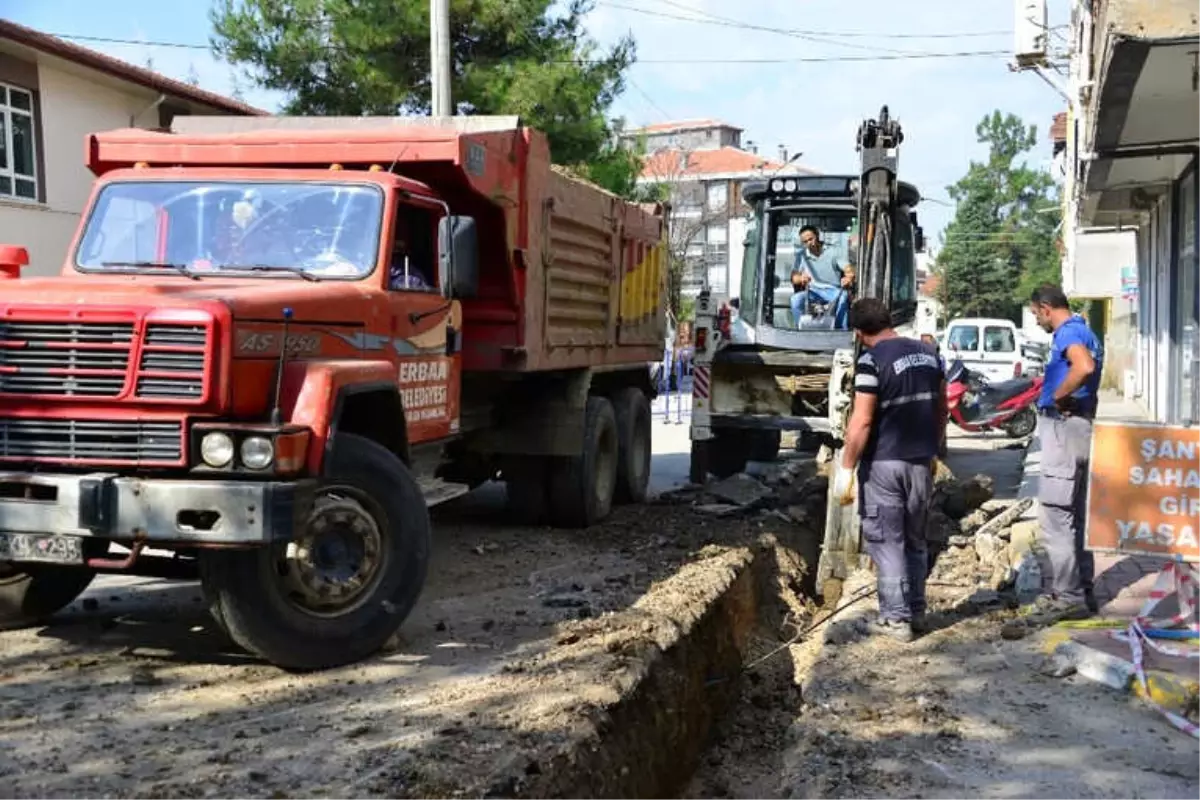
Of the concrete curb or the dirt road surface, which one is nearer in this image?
the dirt road surface

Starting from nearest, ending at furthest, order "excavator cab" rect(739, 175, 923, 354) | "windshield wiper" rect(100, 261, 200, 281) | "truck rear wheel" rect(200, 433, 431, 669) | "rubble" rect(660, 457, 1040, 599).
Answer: "truck rear wheel" rect(200, 433, 431, 669)
"windshield wiper" rect(100, 261, 200, 281)
"rubble" rect(660, 457, 1040, 599)
"excavator cab" rect(739, 175, 923, 354)

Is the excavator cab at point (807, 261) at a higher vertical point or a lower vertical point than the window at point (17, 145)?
lower

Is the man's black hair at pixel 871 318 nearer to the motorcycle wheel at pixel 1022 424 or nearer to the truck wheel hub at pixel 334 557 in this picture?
the truck wheel hub at pixel 334 557

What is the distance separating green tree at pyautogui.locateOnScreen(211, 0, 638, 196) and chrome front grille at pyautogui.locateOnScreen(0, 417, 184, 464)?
1290 cm

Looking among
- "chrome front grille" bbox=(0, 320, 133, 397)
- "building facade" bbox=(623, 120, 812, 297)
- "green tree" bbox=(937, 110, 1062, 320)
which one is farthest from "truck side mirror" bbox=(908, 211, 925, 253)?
"green tree" bbox=(937, 110, 1062, 320)

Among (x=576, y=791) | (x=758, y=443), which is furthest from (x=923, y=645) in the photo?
(x=758, y=443)

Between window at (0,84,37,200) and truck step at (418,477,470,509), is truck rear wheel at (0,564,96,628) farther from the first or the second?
window at (0,84,37,200)

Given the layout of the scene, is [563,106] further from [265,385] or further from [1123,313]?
[1123,313]

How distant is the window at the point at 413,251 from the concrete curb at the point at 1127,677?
3912mm

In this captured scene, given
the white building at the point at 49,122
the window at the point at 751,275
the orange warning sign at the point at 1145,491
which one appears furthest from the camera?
the white building at the point at 49,122

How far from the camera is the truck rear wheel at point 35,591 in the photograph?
Answer: 601cm

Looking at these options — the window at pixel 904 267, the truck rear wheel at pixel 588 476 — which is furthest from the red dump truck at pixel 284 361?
the window at pixel 904 267

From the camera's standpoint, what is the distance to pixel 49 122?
1720 cm

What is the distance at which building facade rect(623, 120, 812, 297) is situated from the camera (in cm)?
4778
